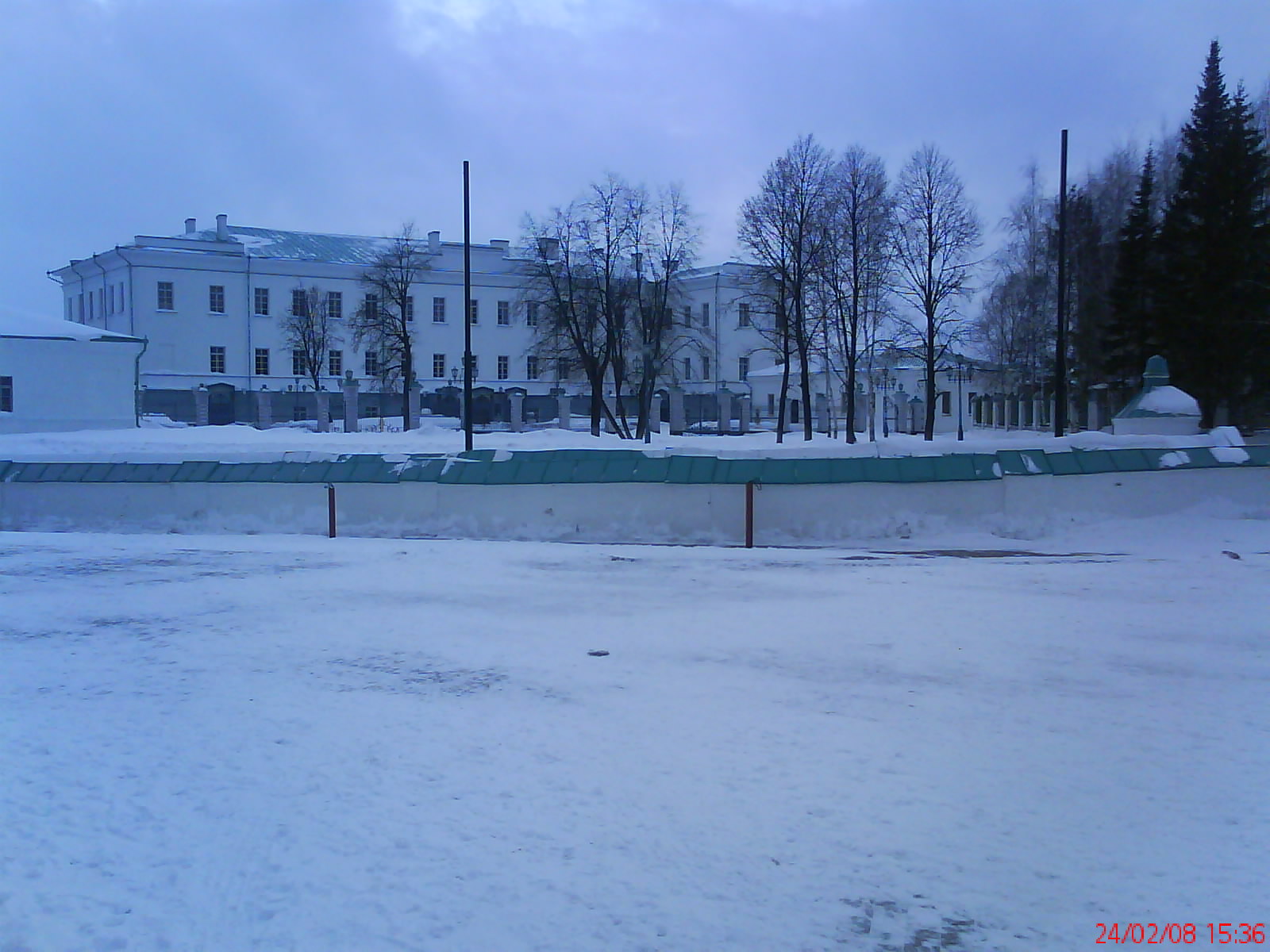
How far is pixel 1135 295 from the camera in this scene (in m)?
40.7

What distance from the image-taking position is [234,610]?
1043 centimetres

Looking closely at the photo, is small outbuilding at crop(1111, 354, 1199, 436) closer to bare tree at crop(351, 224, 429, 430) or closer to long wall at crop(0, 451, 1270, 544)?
long wall at crop(0, 451, 1270, 544)

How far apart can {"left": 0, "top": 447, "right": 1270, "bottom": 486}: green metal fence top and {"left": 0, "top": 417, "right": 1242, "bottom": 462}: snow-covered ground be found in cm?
65

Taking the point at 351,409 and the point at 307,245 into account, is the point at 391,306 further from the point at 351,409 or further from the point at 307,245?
the point at 351,409

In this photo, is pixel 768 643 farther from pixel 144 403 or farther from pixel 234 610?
pixel 144 403

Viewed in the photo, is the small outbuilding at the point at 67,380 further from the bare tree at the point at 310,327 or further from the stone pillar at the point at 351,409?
the bare tree at the point at 310,327

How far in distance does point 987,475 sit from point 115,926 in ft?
44.3

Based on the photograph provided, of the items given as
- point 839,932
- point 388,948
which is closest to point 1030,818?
point 839,932

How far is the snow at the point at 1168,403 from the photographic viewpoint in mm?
21172

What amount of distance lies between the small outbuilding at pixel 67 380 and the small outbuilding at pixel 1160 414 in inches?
1430

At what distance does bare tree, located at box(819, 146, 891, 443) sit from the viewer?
40156mm

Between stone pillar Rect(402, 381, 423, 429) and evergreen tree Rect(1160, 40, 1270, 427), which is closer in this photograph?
evergreen tree Rect(1160, 40, 1270, 427)
